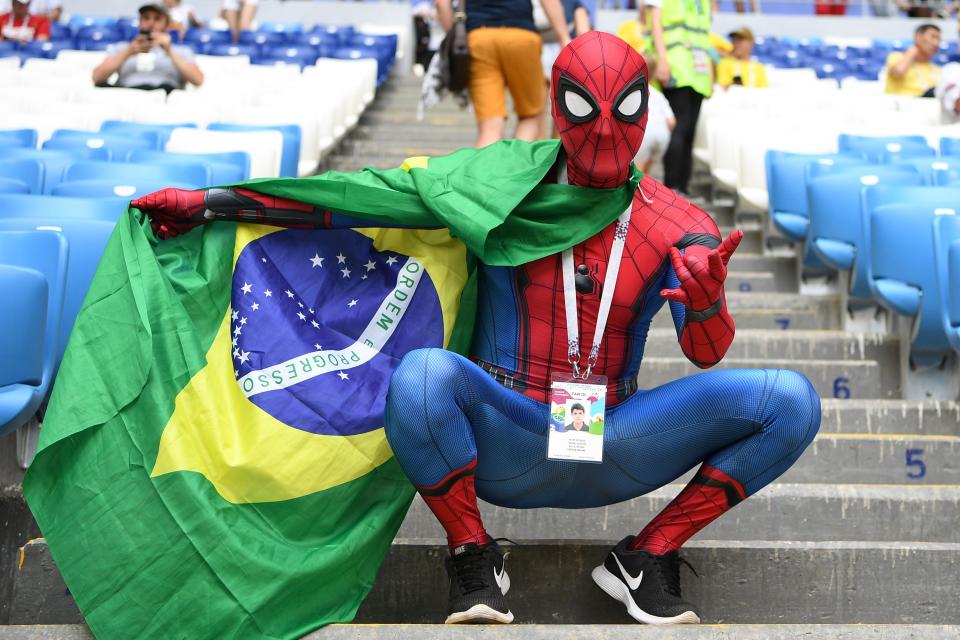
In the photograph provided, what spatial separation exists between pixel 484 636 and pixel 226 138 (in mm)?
4157

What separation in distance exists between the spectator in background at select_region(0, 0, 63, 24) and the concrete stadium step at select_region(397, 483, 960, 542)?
12.2 metres

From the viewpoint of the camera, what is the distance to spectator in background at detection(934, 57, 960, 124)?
8453 mm

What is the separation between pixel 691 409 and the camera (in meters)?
2.65

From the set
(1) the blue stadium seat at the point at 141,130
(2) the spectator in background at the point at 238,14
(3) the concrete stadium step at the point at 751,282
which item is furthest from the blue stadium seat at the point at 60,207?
(2) the spectator in background at the point at 238,14

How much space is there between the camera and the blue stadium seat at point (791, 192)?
6.01 metres

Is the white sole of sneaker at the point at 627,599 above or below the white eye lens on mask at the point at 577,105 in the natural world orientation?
below

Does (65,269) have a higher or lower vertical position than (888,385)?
higher

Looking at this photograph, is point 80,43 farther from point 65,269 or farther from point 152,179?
point 65,269

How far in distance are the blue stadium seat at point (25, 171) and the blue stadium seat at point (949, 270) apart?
3257 millimetres

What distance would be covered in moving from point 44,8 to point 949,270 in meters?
13.1

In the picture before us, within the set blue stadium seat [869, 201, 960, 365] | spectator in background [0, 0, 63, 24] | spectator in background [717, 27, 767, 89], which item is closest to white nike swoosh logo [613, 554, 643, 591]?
blue stadium seat [869, 201, 960, 365]

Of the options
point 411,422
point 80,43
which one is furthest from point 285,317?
point 80,43

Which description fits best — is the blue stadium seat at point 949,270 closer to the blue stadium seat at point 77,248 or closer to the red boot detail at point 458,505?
the red boot detail at point 458,505

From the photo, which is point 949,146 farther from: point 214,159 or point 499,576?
point 499,576
